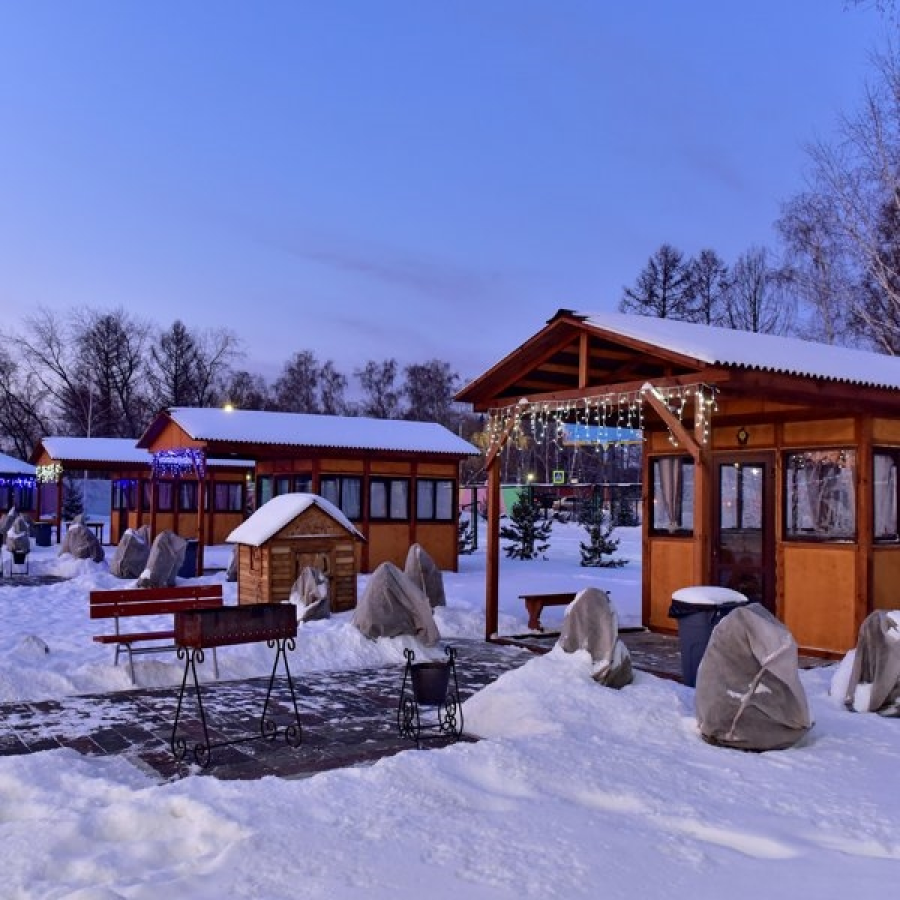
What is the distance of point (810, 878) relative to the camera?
425 centimetres


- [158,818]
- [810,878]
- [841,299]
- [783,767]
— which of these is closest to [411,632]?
[783,767]

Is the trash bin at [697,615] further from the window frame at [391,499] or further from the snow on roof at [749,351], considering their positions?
the window frame at [391,499]

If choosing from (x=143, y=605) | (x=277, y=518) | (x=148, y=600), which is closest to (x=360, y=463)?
(x=277, y=518)

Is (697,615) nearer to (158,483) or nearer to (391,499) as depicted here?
(391,499)

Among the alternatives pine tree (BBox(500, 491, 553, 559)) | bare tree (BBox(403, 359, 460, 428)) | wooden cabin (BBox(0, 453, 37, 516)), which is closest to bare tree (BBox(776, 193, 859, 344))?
pine tree (BBox(500, 491, 553, 559))

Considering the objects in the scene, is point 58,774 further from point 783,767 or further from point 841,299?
point 841,299

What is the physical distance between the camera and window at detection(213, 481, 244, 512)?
100 feet

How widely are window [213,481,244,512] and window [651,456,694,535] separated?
781 inches

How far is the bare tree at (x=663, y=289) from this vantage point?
4156 cm

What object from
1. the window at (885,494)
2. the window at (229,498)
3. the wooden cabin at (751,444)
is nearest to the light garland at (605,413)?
the wooden cabin at (751,444)

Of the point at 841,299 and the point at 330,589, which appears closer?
the point at 330,589

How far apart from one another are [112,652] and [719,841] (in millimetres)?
7730

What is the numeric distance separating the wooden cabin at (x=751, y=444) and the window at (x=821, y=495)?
16 millimetres

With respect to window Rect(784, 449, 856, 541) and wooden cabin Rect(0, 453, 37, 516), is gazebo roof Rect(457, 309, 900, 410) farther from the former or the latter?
wooden cabin Rect(0, 453, 37, 516)
